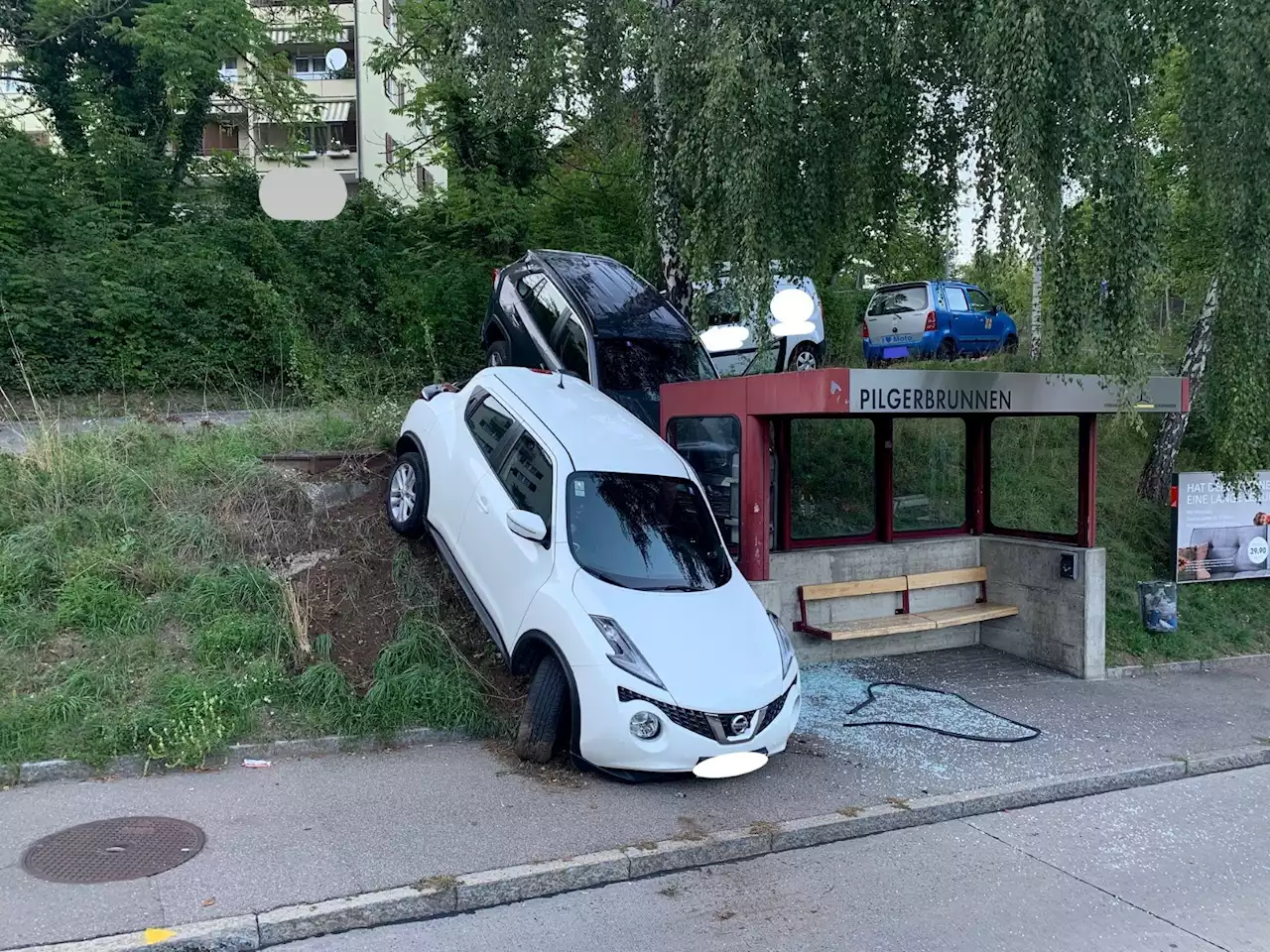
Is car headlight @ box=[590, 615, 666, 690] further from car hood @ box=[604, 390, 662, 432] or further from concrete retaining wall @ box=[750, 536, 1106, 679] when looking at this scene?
→ car hood @ box=[604, 390, 662, 432]

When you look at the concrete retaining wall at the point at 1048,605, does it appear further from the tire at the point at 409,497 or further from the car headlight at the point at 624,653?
the tire at the point at 409,497

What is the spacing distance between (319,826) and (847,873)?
112 inches

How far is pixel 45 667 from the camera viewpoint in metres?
6.39

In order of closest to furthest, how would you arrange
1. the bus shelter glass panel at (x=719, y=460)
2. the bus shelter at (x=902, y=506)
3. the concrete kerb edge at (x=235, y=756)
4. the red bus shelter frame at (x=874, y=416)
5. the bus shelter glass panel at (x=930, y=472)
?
1. the concrete kerb edge at (x=235, y=756)
2. the red bus shelter frame at (x=874, y=416)
3. the bus shelter at (x=902, y=506)
4. the bus shelter glass panel at (x=719, y=460)
5. the bus shelter glass panel at (x=930, y=472)

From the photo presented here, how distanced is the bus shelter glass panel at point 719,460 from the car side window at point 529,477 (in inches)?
74.1

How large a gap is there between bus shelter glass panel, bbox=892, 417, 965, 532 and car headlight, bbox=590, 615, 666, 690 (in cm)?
522

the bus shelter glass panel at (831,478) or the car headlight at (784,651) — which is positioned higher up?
the bus shelter glass panel at (831,478)

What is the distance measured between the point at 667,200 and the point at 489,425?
4.68m

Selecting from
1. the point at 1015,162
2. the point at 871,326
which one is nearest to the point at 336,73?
the point at 871,326

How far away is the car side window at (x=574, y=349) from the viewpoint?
387 inches

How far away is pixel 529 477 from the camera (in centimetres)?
686

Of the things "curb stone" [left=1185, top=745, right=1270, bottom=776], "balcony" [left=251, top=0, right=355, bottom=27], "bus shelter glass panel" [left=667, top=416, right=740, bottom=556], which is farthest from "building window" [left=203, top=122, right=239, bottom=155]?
"curb stone" [left=1185, top=745, right=1270, bottom=776]

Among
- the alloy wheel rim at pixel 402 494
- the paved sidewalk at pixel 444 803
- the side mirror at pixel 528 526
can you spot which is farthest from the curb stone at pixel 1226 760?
the alloy wheel rim at pixel 402 494

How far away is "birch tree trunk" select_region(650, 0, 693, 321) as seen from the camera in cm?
956
